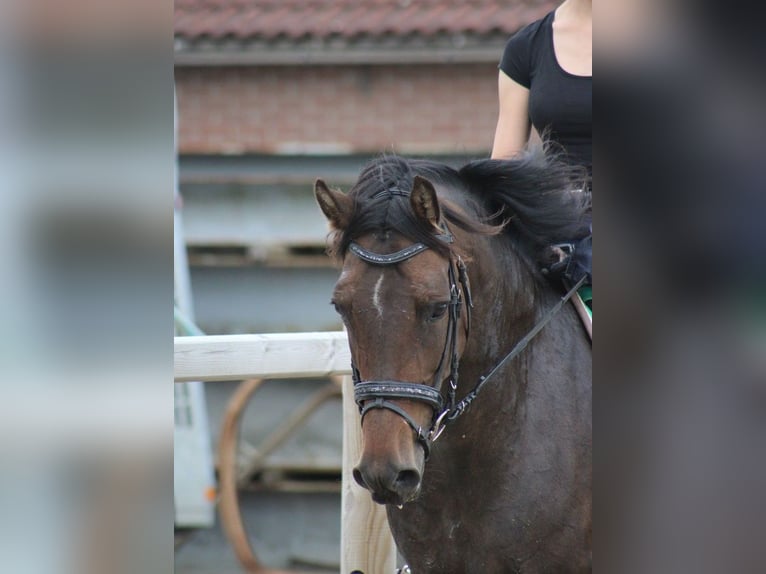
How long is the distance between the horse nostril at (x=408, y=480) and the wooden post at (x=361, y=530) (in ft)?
3.59

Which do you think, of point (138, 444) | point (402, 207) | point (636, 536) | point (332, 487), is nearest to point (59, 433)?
point (138, 444)

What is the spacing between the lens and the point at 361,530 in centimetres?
339

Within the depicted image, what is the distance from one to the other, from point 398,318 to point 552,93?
4.29 feet

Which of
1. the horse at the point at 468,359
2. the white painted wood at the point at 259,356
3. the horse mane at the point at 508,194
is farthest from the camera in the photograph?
the white painted wood at the point at 259,356

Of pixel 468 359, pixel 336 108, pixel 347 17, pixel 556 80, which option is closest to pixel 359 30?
pixel 347 17

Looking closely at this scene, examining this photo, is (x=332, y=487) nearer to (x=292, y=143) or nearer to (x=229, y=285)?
(x=229, y=285)

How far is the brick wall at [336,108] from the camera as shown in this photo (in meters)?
7.84

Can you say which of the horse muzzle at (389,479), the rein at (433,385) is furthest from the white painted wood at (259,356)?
the horse muzzle at (389,479)

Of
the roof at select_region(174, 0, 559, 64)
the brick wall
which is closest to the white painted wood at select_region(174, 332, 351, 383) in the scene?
the brick wall

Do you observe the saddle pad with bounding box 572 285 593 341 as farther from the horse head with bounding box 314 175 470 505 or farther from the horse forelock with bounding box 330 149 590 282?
the horse head with bounding box 314 175 470 505

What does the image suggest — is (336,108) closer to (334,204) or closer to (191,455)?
(191,455)

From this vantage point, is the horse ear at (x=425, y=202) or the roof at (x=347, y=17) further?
the roof at (x=347, y=17)

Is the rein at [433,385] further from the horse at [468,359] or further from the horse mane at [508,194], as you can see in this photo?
the horse mane at [508,194]

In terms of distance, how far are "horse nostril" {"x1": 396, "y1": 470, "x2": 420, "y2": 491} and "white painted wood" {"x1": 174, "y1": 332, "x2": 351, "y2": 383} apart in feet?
3.55
